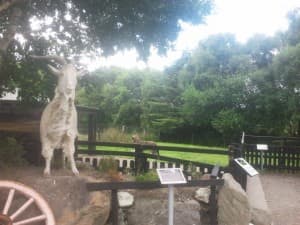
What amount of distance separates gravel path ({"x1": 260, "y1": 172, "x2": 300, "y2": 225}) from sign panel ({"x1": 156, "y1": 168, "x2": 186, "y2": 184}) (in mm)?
3256

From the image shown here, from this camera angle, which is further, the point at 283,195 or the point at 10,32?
the point at 283,195

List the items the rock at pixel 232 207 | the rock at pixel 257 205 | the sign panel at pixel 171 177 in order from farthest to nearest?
the rock at pixel 257 205 → the rock at pixel 232 207 → the sign panel at pixel 171 177

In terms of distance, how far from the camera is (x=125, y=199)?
614 centimetres

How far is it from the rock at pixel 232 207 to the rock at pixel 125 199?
1461mm

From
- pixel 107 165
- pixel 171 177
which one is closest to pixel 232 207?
pixel 171 177

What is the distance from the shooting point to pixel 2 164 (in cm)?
624

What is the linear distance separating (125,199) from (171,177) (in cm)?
148

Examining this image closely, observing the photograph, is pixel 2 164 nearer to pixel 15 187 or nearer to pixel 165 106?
pixel 15 187

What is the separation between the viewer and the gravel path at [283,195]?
765 cm

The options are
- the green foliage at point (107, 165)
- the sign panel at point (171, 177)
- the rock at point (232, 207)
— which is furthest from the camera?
the green foliage at point (107, 165)

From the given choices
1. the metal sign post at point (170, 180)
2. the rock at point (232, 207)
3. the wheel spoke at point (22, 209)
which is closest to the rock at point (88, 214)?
the wheel spoke at point (22, 209)

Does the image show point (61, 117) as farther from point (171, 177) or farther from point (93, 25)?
point (93, 25)

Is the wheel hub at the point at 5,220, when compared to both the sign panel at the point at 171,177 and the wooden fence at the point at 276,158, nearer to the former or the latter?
the sign panel at the point at 171,177

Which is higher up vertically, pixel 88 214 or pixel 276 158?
pixel 88 214
